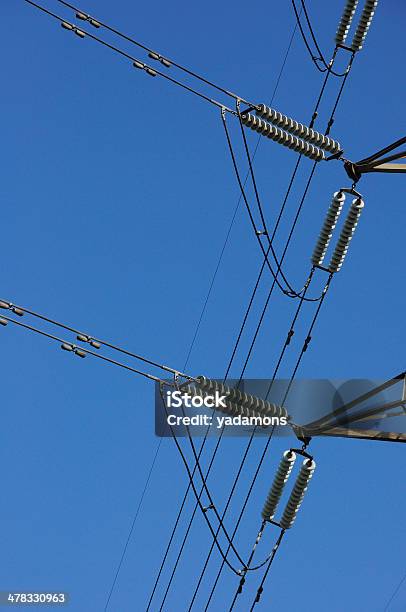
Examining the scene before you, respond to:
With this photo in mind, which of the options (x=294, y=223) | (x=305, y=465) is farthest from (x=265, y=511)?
(x=294, y=223)

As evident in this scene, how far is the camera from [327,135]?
2414 centimetres

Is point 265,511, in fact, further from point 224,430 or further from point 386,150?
point 386,150

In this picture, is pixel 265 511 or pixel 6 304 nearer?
pixel 6 304

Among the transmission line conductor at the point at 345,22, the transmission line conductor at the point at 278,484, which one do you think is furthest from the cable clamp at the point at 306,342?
the transmission line conductor at the point at 345,22

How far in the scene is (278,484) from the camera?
22.7 meters

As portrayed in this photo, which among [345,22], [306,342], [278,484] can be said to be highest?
[345,22]

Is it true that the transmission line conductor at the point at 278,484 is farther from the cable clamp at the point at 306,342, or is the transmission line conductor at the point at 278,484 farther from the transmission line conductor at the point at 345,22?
the transmission line conductor at the point at 345,22

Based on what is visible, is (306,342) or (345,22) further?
(345,22)

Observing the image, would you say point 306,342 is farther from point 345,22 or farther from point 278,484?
point 345,22

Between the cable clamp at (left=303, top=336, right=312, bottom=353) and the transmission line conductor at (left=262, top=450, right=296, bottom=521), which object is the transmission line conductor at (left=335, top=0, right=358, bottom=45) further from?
the transmission line conductor at (left=262, top=450, right=296, bottom=521)

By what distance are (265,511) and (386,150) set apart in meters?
6.73

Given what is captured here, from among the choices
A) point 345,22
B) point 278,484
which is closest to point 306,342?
point 278,484

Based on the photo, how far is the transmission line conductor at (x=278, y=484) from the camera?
22.4 m

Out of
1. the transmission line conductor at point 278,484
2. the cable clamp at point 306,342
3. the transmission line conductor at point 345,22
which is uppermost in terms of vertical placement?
the transmission line conductor at point 345,22
